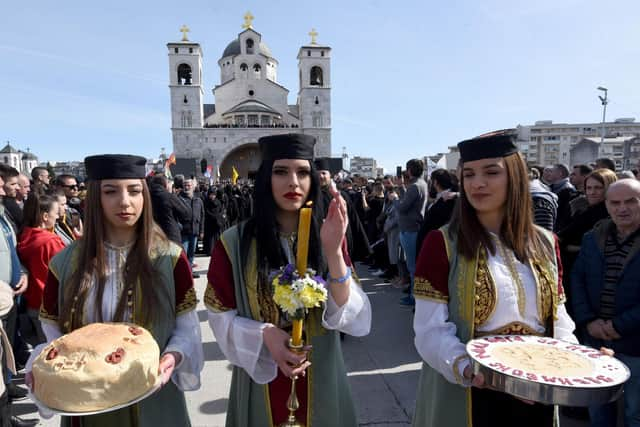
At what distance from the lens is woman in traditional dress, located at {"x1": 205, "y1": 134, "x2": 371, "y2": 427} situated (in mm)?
1744

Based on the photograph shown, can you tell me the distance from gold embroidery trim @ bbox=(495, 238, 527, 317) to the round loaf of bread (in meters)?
1.55

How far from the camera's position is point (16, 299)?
3.69m

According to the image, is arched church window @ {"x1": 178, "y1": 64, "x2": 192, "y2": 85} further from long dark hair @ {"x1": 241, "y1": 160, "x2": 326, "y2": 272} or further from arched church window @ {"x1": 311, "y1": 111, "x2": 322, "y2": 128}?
long dark hair @ {"x1": 241, "y1": 160, "x2": 326, "y2": 272}

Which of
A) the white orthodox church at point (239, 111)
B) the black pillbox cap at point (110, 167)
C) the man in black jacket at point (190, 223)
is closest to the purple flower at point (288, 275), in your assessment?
the black pillbox cap at point (110, 167)

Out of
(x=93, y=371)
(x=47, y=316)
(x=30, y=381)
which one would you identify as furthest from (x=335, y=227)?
(x=47, y=316)

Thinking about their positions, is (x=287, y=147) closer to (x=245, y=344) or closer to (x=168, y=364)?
(x=245, y=344)

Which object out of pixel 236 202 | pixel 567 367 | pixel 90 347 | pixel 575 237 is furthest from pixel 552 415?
pixel 236 202

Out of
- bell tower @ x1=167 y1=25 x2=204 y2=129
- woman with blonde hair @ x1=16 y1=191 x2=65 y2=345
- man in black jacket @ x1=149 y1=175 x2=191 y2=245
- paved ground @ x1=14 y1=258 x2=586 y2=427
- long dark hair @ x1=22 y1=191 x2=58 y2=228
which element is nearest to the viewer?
paved ground @ x1=14 y1=258 x2=586 y2=427

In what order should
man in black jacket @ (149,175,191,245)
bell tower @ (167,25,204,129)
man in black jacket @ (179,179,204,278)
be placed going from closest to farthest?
1. man in black jacket @ (149,175,191,245)
2. man in black jacket @ (179,179,204,278)
3. bell tower @ (167,25,204,129)

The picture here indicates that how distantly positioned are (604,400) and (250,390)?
1382 mm

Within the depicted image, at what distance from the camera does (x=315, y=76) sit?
47.8m

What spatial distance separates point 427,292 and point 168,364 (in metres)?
1.17

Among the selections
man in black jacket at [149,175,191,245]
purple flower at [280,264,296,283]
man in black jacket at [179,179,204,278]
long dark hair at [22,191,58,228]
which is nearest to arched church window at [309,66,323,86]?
man in black jacket at [179,179,204,278]

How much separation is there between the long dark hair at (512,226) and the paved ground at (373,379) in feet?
6.81
